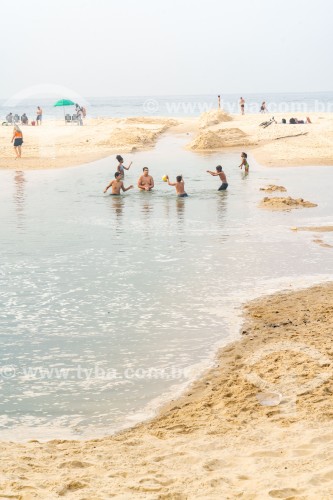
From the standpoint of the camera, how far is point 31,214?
72.4 ft

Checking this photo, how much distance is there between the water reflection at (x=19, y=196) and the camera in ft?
69.4

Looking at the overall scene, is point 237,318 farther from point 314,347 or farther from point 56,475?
point 56,475

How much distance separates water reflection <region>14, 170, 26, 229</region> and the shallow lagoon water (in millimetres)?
93

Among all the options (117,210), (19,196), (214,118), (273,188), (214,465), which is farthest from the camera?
(214,118)

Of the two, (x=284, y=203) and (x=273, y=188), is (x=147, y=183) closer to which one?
(x=273, y=188)

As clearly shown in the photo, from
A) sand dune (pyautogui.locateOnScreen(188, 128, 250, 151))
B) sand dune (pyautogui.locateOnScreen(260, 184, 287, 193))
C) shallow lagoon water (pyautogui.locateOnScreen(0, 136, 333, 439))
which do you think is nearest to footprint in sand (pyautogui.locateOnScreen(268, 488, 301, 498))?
shallow lagoon water (pyautogui.locateOnScreen(0, 136, 333, 439))

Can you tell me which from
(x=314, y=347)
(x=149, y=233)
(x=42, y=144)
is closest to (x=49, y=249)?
(x=149, y=233)

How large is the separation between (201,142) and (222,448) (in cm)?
3655

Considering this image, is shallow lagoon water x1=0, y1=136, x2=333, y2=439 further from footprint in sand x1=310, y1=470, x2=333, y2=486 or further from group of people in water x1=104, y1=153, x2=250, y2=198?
footprint in sand x1=310, y1=470, x2=333, y2=486

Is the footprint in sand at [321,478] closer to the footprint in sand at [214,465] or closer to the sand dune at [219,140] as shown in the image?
the footprint in sand at [214,465]

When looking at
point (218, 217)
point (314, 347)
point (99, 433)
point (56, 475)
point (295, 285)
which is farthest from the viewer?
point (218, 217)

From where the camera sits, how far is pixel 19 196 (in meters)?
25.9

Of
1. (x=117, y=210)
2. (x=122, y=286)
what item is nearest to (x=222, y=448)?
(x=122, y=286)

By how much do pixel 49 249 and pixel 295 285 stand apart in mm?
6254
